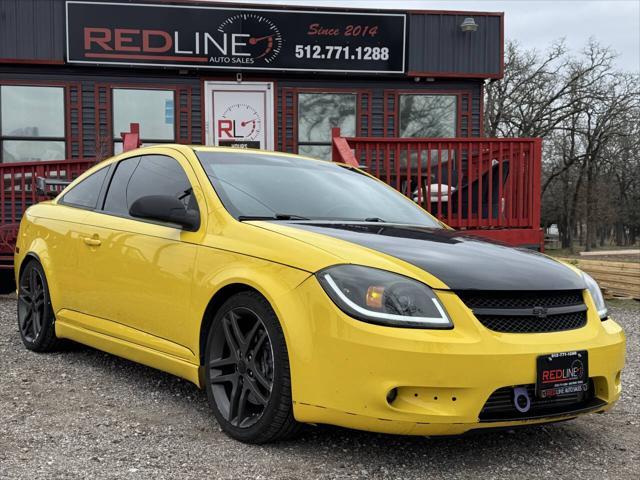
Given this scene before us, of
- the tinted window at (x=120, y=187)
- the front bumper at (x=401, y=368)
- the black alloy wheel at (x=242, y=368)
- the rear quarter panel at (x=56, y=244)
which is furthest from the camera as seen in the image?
the rear quarter panel at (x=56, y=244)

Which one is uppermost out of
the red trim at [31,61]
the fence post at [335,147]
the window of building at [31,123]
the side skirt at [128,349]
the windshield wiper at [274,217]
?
the red trim at [31,61]

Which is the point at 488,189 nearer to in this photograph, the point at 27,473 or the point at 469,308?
the point at 469,308

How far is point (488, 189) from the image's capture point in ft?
25.0

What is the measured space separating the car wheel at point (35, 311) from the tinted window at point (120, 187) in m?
0.91

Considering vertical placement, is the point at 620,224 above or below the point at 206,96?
below

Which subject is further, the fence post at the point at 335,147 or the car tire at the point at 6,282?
the car tire at the point at 6,282

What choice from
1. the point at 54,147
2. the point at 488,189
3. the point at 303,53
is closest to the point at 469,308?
the point at 488,189

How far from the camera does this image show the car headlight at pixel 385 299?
2.71 metres

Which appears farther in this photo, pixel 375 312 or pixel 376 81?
pixel 376 81

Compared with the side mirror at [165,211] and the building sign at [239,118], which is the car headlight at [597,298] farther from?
the building sign at [239,118]

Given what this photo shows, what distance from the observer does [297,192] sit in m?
3.98

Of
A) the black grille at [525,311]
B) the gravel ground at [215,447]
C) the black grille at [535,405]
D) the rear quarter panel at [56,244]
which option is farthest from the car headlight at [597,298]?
the rear quarter panel at [56,244]

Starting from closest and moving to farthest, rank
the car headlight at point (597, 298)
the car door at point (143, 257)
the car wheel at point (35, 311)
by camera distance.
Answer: the car headlight at point (597, 298) → the car door at point (143, 257) → the car wheel at point (35, 311)

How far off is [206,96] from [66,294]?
7637 mm
